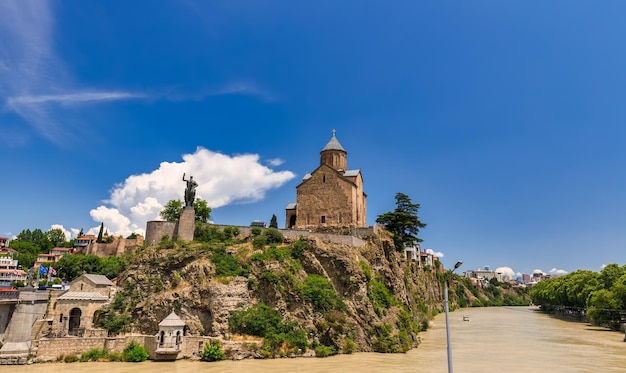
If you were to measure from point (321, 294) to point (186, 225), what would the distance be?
42.2ft

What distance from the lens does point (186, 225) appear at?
35844 mm

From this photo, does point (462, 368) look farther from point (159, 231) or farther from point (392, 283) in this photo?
point (159, 231)

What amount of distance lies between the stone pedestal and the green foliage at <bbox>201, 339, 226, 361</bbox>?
1096cm

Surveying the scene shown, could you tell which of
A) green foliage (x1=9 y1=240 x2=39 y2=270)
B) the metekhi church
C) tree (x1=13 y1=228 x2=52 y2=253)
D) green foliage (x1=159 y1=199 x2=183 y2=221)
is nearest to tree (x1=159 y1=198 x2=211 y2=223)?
green foliage (x1=159 y1=199 x2=183 y2=221)

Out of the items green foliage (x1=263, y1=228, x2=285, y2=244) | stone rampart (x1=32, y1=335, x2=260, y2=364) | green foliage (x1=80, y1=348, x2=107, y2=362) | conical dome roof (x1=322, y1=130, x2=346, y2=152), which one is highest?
conical dome roof (x1=322, y1=130, x2=346, y2=152)

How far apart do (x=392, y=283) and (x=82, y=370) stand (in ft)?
85.1

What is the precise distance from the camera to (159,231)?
35.9m

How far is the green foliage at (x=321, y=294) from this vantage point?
31672mm

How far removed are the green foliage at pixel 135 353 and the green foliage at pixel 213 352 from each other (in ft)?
11.9

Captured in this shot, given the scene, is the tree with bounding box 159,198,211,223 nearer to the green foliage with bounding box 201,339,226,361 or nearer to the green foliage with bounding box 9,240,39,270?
the green foliage with bounding box 201,339,226,361

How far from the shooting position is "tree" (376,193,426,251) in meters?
48.4

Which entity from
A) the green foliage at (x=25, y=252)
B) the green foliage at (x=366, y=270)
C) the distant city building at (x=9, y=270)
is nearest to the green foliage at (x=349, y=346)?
the green foliage at (x=366, y=270)

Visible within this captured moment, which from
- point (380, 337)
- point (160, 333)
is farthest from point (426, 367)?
point (160, 333)

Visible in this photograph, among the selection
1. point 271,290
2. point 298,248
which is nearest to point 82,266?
point 271,290
